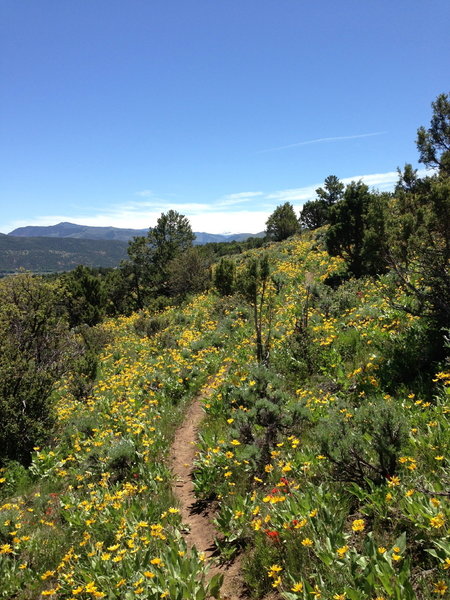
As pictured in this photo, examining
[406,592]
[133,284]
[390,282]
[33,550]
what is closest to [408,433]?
[406,592]

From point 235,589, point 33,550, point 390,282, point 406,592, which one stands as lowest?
point 33,550

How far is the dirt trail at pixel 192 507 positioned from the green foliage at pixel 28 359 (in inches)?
145

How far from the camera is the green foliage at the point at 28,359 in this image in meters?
8.60

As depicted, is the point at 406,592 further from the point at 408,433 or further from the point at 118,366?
the point at 118,366

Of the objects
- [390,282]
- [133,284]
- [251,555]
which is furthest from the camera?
[133,284]

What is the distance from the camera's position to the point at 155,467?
6473 millimetres

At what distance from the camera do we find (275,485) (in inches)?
192

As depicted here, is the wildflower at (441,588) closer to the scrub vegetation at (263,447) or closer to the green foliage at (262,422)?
the scrub vegetation at (263,447)

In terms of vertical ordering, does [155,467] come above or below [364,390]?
below

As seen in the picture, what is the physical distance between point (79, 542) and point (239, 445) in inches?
103

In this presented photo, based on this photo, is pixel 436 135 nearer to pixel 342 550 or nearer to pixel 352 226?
pixel 352 226

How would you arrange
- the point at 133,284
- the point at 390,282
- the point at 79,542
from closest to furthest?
the point at 79,542 < the point at 390,282 < the point at 133,284

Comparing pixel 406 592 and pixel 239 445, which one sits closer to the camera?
pixel 406 592

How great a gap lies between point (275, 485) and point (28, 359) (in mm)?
8662
